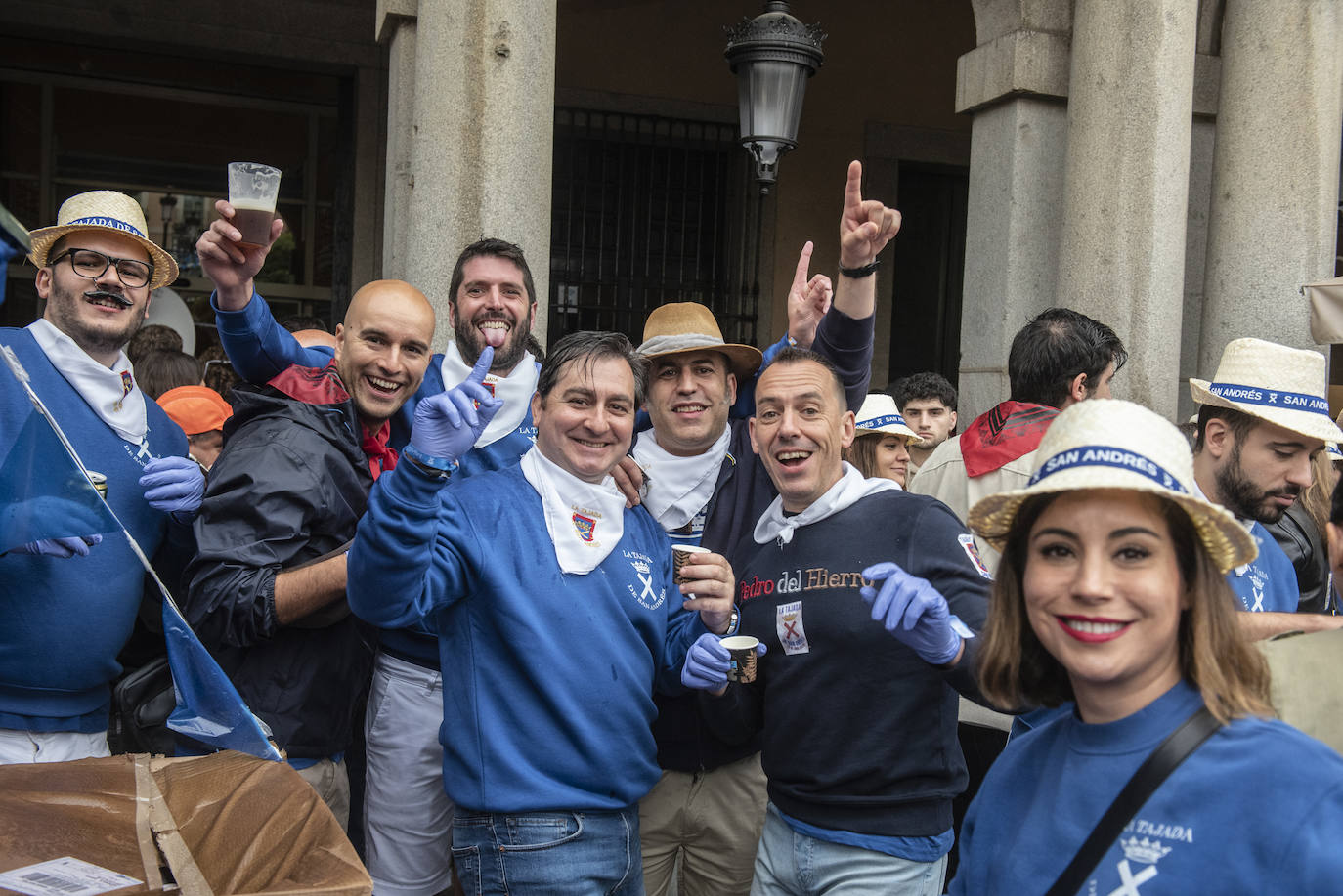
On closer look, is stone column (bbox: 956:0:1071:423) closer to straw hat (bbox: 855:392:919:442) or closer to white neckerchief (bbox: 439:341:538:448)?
straw hat (bbox: 855:392:919:442)

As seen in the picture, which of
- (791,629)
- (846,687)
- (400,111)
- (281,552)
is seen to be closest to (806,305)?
(791,629)

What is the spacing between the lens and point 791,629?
275cm

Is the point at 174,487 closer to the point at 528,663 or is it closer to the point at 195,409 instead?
the point at 528,663

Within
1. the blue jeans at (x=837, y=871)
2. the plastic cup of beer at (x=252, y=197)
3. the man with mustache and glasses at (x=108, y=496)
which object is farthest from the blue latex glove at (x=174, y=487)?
the blue jeans at (x=837, y=871)

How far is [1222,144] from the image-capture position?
21.4 ft

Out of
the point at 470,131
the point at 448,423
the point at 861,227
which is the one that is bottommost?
the point at 448,423

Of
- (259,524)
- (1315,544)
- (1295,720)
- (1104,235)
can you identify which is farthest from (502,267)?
(1104,235)

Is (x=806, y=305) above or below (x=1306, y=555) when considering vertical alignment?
above

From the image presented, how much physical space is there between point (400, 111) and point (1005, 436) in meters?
3.47

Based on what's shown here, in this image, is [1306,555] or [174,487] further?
[1306,555]

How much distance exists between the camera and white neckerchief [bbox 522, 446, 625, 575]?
9.00ft

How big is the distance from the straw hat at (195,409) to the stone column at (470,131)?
103 cm

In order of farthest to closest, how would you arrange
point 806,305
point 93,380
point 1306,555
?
point 1306,555 → point 806,305 → point 93,380

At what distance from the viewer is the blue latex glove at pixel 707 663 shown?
2578 mm
